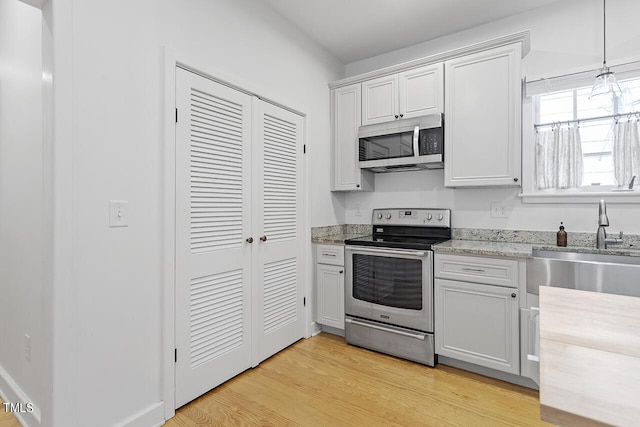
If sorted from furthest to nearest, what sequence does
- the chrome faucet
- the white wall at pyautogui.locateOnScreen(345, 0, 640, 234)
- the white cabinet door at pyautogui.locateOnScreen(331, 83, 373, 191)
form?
1. the white cabinet door at pyautogui.locateOnScreen(331, 83, 373, 191)
2. the white wall at pyautogui.locateOnScreen(345, 0, 640, 234)
3. the chrome faucet

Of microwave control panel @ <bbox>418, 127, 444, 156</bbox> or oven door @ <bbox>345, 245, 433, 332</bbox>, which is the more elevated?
microwave control panel @ <bbox>418, 127, 444, 156</bbox>

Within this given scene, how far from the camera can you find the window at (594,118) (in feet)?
7.62

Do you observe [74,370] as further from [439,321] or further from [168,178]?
[439,321]

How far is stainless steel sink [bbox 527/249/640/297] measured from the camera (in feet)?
6.40

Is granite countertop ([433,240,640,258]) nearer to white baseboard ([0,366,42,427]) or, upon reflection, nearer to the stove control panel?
the stove control panel

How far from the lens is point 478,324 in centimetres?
228

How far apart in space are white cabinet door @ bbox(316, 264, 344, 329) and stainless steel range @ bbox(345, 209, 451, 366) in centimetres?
9

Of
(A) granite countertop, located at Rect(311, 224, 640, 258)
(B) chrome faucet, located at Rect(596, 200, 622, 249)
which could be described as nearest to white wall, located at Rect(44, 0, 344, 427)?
(A) granite countertop, located at Rect(311, 224, 640, 258)

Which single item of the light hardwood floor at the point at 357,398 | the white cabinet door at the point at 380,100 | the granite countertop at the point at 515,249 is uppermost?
the white cabinet door at the point at 380,100

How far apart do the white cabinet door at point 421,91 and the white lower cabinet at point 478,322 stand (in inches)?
50.2

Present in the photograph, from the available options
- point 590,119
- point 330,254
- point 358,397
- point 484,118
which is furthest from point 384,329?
point 590,119

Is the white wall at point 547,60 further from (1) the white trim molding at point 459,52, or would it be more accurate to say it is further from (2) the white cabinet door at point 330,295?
(2) the white cabinet door at point 330,295

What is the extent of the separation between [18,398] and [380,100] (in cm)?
328

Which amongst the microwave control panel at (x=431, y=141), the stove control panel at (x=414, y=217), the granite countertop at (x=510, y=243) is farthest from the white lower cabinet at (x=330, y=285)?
the microwave control panel at (x=431, y=141)
